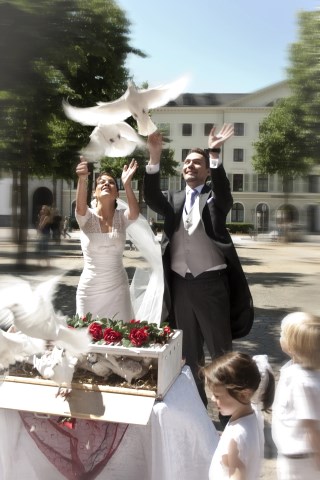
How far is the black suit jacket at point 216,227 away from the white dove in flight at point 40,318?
3.34ft

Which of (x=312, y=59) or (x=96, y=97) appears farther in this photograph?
(x=96, y=97)

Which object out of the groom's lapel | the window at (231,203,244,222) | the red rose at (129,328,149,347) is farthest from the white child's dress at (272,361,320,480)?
the window at (231,203,244,222)

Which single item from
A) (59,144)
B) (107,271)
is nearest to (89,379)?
(107,271)

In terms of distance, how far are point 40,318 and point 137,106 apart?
3.56 feet

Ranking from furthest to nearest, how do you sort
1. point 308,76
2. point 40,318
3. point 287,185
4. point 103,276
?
point 103,276, point 287,185, point 308,76, point 40,318

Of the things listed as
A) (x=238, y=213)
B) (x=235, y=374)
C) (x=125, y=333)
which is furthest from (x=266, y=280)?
(x=238, y=213)

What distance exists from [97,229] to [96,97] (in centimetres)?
250

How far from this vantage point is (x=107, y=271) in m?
2.97

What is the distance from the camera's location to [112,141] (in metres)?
2.84

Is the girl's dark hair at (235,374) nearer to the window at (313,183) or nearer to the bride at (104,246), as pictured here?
the window at (313,183)

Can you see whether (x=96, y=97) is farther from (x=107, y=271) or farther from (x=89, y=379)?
(x=89, y=379)

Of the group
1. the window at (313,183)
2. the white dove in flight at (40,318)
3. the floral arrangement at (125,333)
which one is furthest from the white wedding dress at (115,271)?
the window at (313,183)

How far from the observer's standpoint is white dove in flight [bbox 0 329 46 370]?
2.20 m

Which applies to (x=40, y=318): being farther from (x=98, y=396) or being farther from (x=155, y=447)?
(x=155, y=447)
